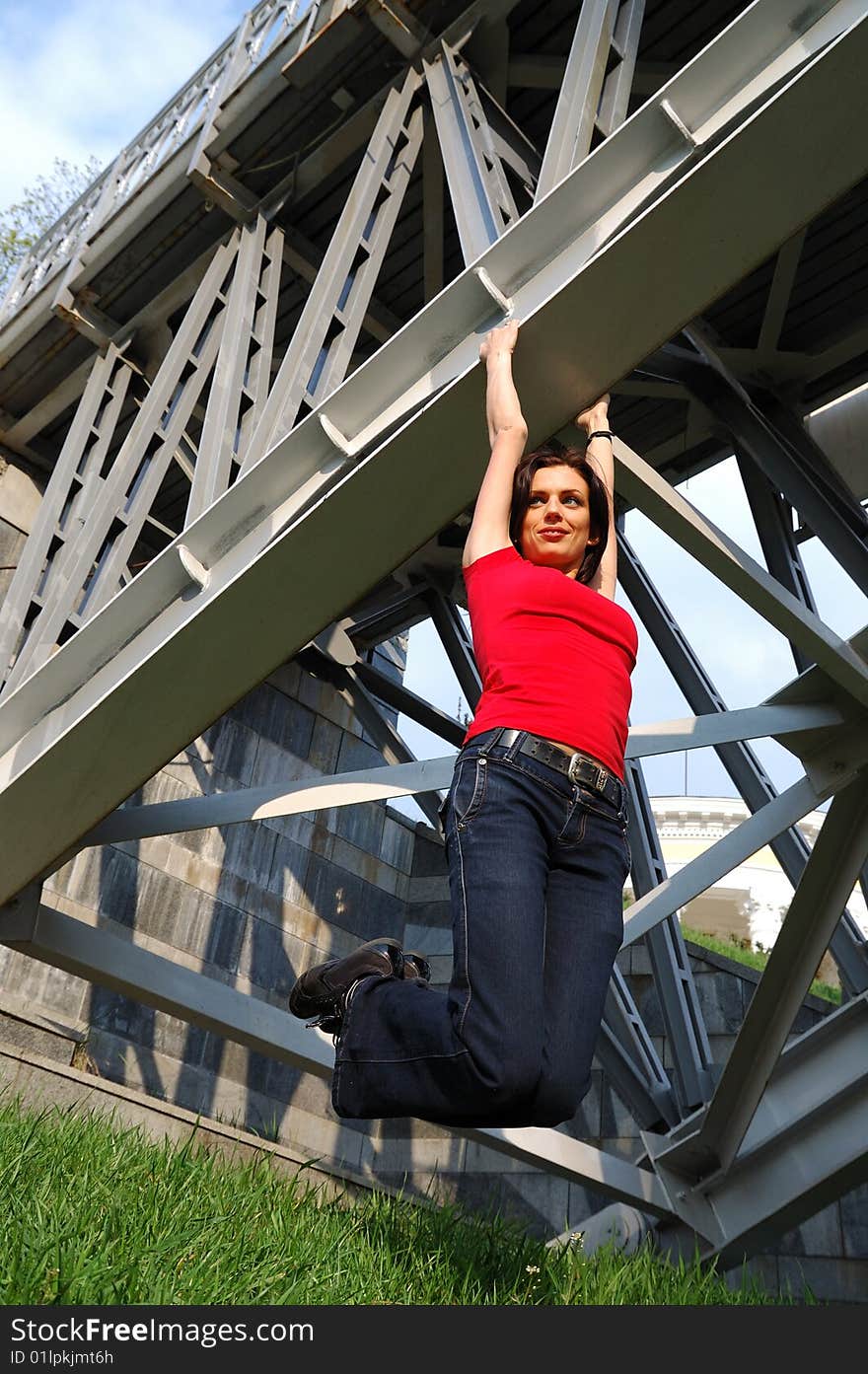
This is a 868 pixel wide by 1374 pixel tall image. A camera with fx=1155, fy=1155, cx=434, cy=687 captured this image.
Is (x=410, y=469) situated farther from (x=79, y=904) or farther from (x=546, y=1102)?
(x=79, y=904)

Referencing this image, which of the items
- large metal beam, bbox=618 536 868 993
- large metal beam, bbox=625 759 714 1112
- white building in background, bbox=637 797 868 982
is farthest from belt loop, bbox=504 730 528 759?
white building in background, bbox=637 797 868 982

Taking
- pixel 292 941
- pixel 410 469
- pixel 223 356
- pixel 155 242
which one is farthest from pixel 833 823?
pixel 292 941

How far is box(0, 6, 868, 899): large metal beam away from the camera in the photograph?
354cm

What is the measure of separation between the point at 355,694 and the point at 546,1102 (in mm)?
8928

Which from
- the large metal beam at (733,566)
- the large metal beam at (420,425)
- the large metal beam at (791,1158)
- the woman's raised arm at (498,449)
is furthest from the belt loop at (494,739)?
the large metal beam at (791,1158)

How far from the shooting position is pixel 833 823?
565 centimetres

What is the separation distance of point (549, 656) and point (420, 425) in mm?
1343

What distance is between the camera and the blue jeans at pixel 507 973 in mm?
2553

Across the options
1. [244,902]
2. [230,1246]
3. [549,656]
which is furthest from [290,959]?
[549,656]

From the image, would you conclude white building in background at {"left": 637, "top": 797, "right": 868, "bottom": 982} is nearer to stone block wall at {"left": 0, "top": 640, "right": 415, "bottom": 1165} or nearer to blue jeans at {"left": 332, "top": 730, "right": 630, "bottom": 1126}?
stone block wall at {"left": 0, "top": 640, "right": 415, "bottom": 1165}

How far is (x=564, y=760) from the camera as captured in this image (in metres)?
Result: 2.81

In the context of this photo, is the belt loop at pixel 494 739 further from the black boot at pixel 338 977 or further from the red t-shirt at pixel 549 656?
the black boot at pixel 338 977

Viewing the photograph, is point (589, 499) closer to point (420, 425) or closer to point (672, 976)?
point (420, 425)

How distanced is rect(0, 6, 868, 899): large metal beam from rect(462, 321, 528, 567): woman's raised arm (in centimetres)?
15
